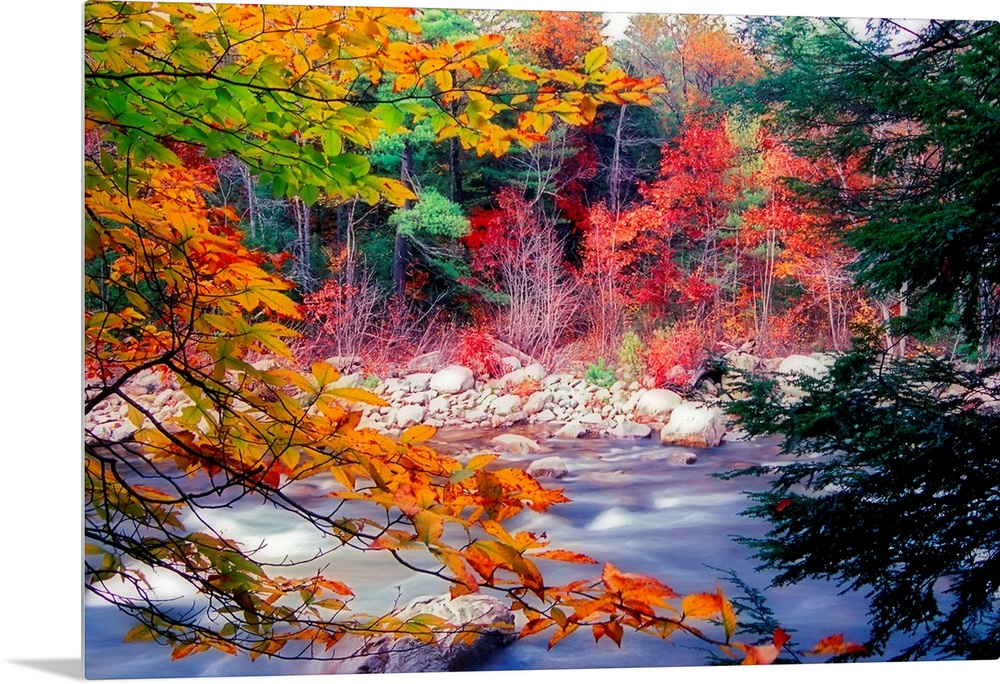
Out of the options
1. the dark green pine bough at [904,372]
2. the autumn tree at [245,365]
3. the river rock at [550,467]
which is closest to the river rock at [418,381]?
the autumn tree at [245,365]

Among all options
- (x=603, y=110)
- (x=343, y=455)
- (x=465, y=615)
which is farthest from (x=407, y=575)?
(x=603, y=110)

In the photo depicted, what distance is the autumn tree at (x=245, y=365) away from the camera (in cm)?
364

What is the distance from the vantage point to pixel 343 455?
365 cm

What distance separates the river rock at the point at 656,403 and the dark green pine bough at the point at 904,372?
0.25 m

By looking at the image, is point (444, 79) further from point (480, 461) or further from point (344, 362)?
point (480, 461)

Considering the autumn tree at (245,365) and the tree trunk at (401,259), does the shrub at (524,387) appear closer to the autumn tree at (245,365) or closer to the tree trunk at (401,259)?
the autumn tree at (245,365)

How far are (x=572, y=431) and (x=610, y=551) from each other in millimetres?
459

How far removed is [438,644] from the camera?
3969mm

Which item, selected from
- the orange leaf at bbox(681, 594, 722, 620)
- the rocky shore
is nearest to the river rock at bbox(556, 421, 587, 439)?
the rocky shore

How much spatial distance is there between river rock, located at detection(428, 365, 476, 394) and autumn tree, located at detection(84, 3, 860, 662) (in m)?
0.29

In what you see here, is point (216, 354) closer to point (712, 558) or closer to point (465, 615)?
point (465, 615)

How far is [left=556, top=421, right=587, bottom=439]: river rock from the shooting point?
409cm

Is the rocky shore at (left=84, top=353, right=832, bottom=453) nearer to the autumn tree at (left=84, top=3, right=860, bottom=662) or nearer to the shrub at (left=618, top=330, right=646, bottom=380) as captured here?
the shrub at (left=618, top=330, right=646, bottom=380)

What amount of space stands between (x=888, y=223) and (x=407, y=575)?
2251 millimetres
